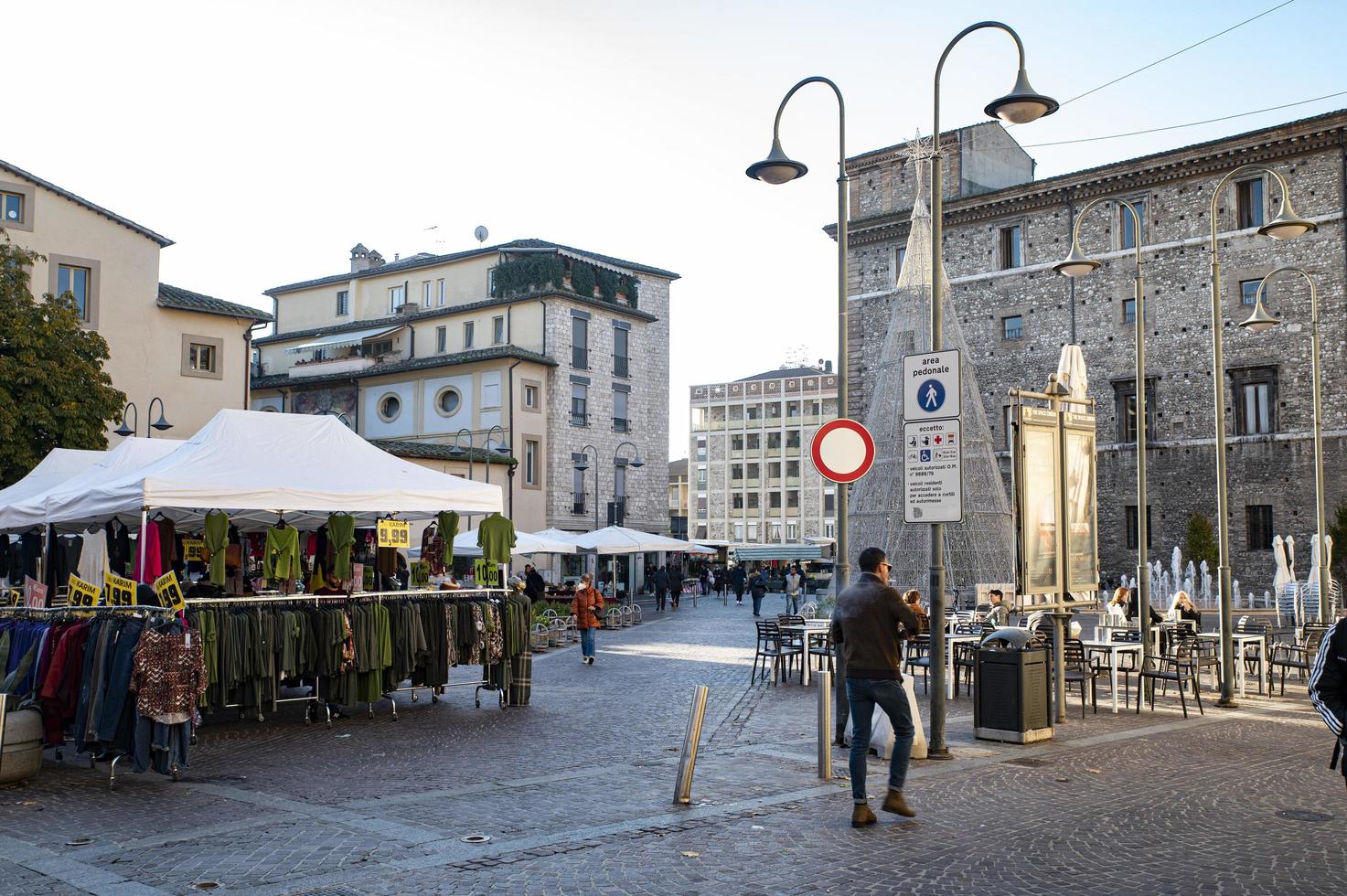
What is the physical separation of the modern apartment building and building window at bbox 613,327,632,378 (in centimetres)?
4422

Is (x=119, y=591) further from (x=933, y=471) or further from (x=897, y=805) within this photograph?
(x=933, y=471)

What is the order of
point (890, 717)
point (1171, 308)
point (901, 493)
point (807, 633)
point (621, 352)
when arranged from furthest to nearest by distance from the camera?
1. point (621, 352)
2. point (1171, 308)
3. point (901, 493)
4. point (807, 633)
5. point (890, 717)

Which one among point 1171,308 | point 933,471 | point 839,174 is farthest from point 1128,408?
point 933,471

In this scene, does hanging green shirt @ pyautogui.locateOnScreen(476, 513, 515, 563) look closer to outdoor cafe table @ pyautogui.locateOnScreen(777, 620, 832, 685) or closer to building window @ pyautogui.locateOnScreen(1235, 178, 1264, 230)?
outdoor cafe table @ pyautogui.locateOnScreen(777, 620, 832, 685)

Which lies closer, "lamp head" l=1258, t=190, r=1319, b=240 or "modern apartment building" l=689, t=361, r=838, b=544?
"lamp head" l=1258, t=190, r=1319, b=240

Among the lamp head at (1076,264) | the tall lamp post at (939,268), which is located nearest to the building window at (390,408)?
the lamp head at (1076,264)

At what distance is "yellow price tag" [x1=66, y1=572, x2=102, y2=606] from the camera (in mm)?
11016

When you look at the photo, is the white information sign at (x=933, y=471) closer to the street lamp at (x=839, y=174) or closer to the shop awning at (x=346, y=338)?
the street lamp at (x=839, y=174)

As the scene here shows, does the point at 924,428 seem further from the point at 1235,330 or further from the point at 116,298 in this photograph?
the point at 1235,330

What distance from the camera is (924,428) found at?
10.9 meters

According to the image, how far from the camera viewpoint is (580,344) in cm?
5347

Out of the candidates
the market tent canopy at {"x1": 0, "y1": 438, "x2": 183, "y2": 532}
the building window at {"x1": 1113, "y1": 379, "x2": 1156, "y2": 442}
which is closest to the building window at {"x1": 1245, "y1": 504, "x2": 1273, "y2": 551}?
the building window at {"x1": 1113, "y1": 379, "x2": 1156, "y2": 442}

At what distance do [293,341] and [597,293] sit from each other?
55.3 feet

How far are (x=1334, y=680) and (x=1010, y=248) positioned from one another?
44656mm
